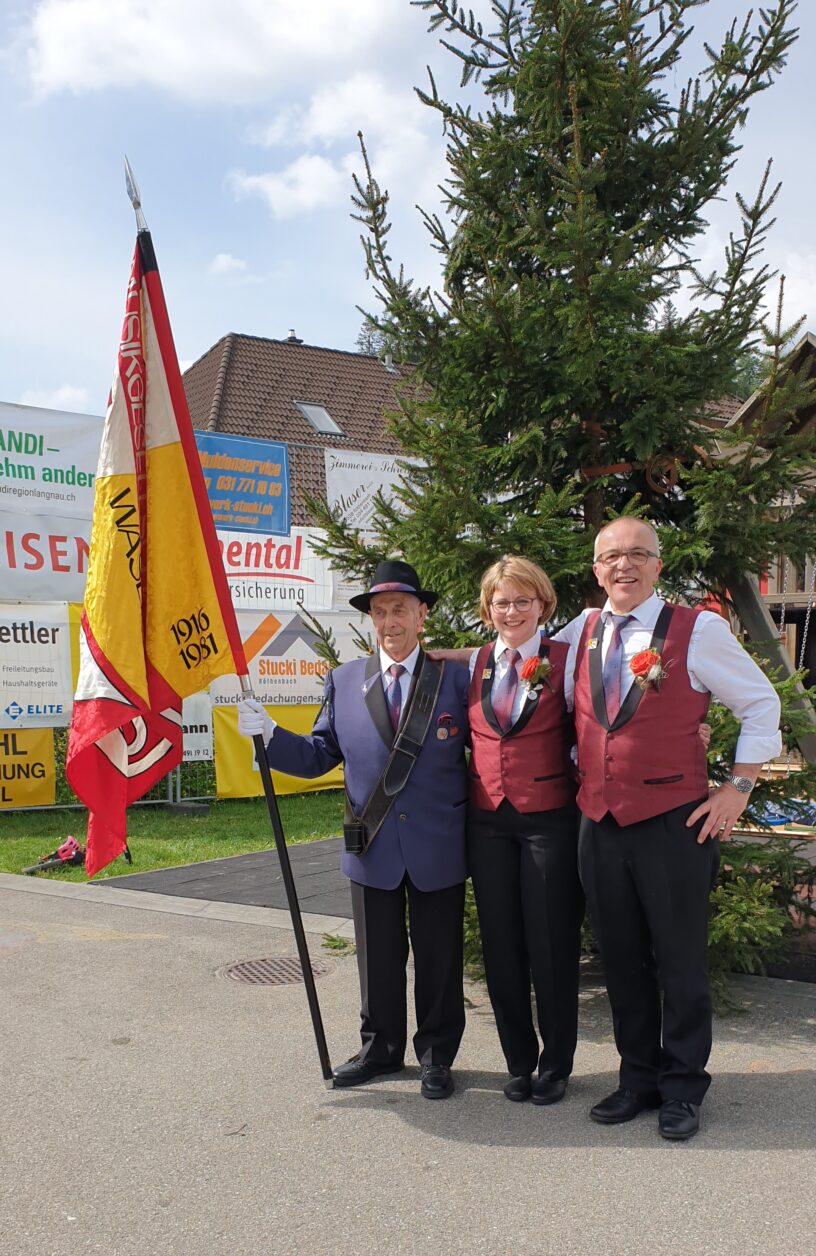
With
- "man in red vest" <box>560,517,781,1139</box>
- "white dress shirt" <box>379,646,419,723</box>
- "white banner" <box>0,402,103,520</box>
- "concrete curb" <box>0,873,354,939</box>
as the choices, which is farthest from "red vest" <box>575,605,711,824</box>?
"white banner" <box>0,402,103,520</box>

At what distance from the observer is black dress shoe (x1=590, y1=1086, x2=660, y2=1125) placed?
3.84m

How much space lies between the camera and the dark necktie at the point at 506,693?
4094mm

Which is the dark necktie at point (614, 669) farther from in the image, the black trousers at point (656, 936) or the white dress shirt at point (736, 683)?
the black trousers at point (656, 936)

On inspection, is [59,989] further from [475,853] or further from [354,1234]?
[354,1234]

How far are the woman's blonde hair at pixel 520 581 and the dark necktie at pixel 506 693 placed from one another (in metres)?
0.19

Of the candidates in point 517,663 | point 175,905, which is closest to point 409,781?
point 517,663

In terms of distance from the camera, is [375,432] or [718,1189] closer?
Result: [718,1189]

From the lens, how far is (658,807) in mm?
3773

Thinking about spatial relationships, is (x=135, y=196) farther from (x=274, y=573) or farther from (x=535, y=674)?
(x=274, y=573)

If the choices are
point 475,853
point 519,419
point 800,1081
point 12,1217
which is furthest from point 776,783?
point 12,1217

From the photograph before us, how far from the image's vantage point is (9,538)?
510 inches

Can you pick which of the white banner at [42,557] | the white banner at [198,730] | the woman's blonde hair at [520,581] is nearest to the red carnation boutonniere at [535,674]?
the woman's blonde hair at [520,581]

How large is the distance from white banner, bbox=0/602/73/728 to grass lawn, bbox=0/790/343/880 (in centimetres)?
116

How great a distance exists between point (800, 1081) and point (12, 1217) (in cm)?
278
